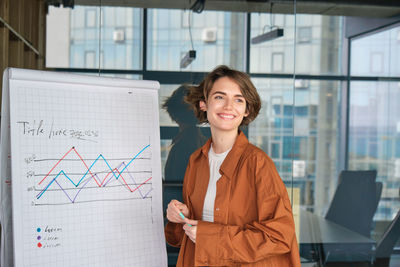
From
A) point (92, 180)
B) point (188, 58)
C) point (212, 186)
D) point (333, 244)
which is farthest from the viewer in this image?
point (333, 244)

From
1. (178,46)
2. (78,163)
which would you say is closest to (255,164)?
(78,163)

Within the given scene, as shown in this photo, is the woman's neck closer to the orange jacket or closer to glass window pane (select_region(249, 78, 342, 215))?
the orange jacket

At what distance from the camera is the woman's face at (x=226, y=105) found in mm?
1594

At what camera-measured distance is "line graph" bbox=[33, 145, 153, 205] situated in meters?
1.64

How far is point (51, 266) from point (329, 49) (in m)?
3.70

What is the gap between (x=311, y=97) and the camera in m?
4.37

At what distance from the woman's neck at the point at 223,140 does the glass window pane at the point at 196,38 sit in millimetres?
1589

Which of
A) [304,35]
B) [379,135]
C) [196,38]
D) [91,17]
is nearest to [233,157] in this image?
[196,38]

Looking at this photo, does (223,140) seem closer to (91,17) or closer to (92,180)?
(92,180)

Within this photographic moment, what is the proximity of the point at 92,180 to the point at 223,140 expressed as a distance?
58 centimetres

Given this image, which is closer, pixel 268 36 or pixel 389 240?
pixel 268 36

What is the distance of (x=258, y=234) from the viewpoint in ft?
4.69

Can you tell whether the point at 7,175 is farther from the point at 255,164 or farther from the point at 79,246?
the point at 255,164

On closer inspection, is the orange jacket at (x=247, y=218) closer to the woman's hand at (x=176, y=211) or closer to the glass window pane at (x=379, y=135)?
the woman's hand at (x=176, y=211)
